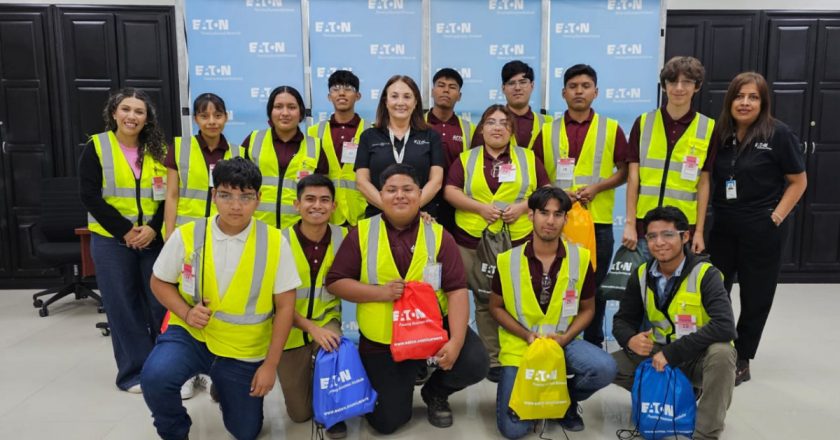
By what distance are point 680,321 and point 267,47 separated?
3108mm

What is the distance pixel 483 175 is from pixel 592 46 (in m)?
1.63

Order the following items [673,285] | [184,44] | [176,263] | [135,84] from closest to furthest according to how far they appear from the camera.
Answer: [176,263]
[673,285]
[184,44]
[135,84]

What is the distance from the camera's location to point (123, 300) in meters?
3.11

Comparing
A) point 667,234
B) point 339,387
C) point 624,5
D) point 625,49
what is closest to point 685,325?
point 667,234

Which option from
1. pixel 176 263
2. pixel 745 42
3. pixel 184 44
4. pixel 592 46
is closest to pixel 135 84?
pixel 184 44

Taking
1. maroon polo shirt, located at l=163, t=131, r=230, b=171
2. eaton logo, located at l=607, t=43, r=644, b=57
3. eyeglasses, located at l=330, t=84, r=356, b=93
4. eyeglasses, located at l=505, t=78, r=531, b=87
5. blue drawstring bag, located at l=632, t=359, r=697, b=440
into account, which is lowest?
blue drawstring bag, located at l=632, t=359, r=697, b=440

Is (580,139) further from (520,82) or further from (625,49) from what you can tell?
(625,49)

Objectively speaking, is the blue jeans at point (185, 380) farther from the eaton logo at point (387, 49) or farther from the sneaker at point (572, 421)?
the eaton logo at point (387, 49)

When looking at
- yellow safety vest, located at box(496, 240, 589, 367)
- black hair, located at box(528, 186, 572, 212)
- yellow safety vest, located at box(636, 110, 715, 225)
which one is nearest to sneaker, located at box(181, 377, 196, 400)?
yellow safety vest, located at box(496, 240, 589, 367)

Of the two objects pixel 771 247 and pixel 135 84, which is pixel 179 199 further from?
pixel 771 247

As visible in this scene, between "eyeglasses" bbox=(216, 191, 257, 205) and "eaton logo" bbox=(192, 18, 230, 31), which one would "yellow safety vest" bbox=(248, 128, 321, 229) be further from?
"eaton logo" bbox=(192, 18, 230, 31)

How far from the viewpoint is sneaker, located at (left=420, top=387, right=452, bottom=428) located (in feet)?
9.18

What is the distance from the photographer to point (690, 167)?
307 cm

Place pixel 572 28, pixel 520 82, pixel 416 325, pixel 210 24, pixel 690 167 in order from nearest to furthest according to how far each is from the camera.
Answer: pixel 416 325 → pixel 690 167 → pixel 520 82 → pixel 210 24 → pixel 572 28
